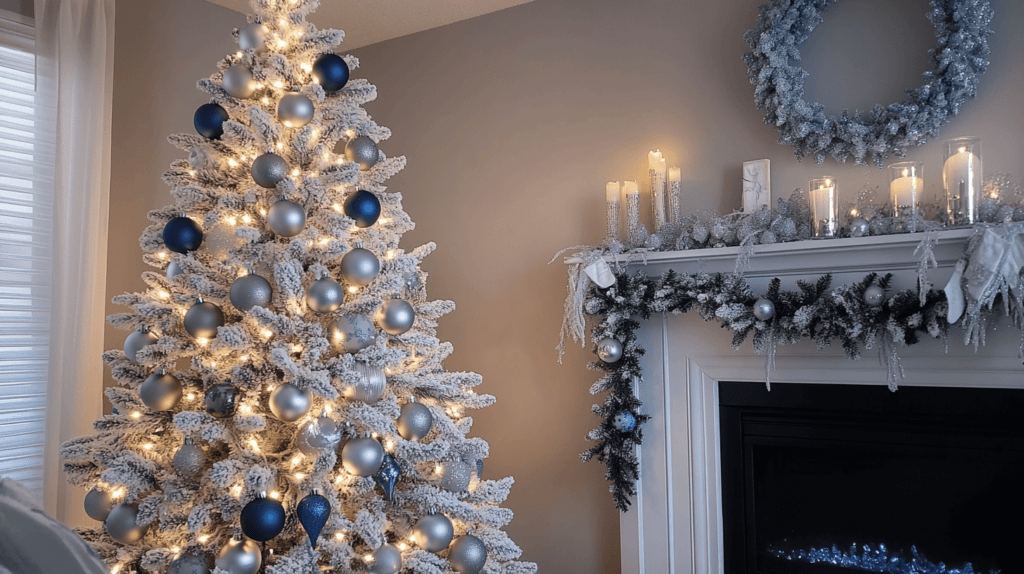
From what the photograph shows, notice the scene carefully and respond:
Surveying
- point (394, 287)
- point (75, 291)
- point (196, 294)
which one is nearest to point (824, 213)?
point (394, 287)

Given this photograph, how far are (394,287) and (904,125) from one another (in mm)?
1611

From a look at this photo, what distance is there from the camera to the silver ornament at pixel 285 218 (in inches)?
58.7

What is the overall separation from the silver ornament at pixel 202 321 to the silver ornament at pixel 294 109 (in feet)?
1.53

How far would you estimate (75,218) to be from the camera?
2449mm

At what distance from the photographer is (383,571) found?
142 cm

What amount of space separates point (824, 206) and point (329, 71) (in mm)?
1496

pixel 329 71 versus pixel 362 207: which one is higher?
pixel 329 71

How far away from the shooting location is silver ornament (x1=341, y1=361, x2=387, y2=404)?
1.46 m

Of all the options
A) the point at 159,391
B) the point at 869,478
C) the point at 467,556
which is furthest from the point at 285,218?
the point at 869,478

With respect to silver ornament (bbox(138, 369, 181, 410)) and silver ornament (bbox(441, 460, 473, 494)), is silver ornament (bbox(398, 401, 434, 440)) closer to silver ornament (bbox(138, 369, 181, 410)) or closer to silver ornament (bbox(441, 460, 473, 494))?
silver ornament (bbox(441, 460, 473, 494))

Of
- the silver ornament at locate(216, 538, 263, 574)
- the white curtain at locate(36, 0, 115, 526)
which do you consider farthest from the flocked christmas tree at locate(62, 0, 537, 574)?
the white curtain at locate(36, 0, 115, 526)

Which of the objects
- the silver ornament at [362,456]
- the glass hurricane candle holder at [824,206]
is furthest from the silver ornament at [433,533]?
the glass hurricane candle holder at [824,206]

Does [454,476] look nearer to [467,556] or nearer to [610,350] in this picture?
[467,556]

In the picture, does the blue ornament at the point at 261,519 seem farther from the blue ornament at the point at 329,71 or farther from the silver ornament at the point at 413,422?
the blue ornament at the point at 329,71
